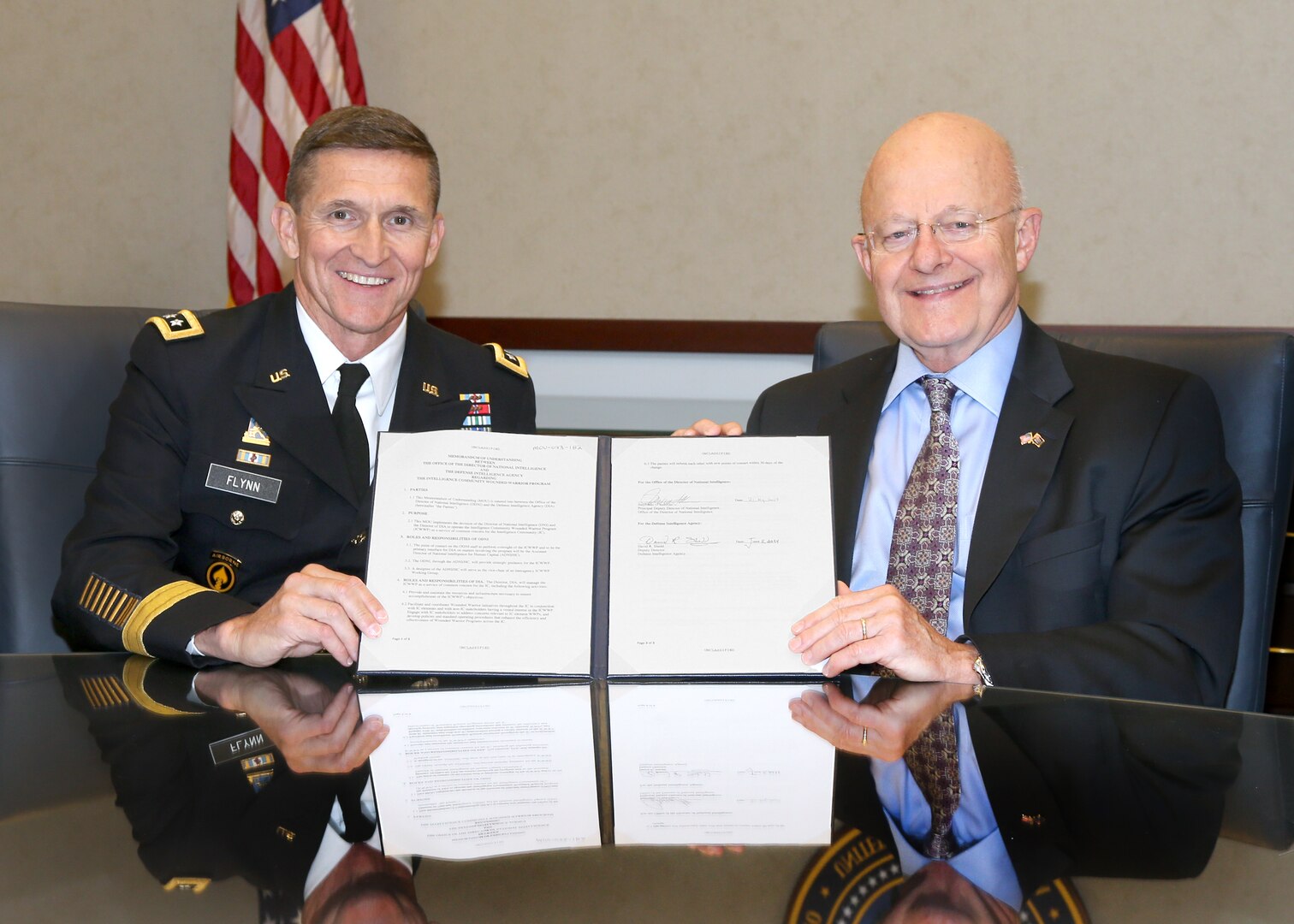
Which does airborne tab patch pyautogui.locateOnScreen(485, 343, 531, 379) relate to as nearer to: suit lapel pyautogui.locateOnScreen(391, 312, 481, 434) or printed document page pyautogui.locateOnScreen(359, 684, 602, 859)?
suit lapel pyautogui.locateOnScreen(391, 312, 481, 434)

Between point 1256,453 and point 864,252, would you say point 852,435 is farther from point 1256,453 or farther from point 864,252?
point 1256,453

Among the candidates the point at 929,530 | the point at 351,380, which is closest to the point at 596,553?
the point at 929,530

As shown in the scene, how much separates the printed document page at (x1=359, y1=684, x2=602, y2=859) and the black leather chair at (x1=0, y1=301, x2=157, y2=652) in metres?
1.07

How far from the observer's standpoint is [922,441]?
227 centimetres

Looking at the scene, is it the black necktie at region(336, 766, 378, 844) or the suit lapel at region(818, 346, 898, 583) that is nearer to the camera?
the black necktie at region(336, 766, 378, 844)

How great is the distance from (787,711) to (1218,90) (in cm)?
323

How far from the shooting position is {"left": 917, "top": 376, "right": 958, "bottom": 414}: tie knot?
224 centimetres

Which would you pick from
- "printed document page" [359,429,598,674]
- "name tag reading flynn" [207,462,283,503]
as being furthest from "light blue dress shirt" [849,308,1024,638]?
"name tag reading flynn" [207,462,283,503]

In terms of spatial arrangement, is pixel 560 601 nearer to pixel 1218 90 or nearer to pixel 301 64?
pixel 301 64

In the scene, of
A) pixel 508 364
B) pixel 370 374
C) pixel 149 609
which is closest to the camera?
pixel 149 609

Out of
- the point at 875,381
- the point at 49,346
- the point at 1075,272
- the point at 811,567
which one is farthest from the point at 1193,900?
the point at 1075,272

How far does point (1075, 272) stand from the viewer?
401 cm

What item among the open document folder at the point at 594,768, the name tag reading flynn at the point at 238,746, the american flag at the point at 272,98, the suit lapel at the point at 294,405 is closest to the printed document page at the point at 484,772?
the open document folder at the point at 594,768

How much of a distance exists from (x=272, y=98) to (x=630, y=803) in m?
3.39
